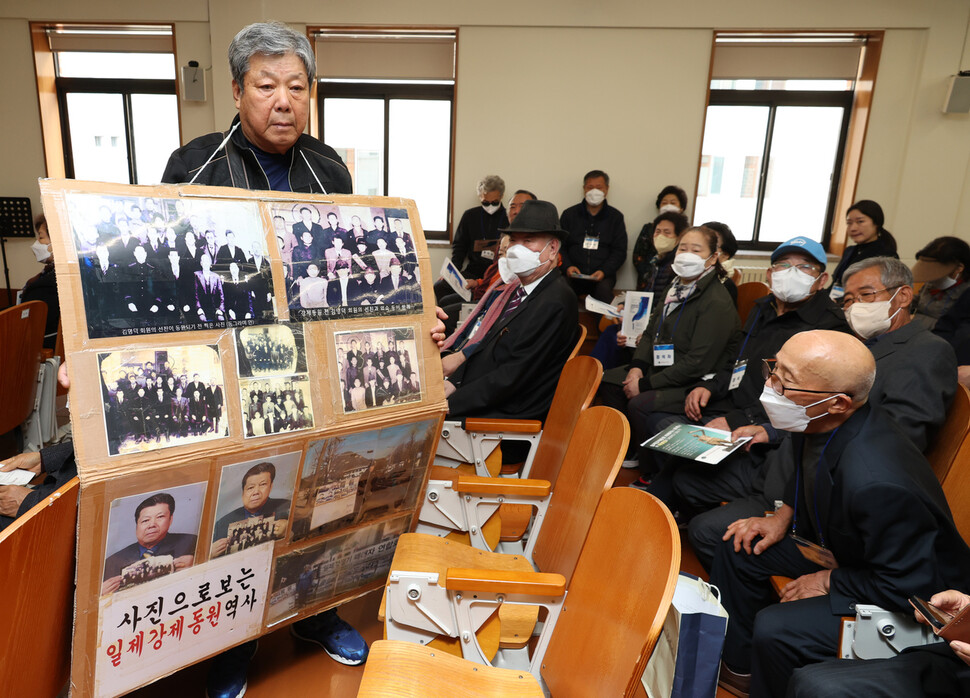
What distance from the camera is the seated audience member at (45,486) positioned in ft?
4.16

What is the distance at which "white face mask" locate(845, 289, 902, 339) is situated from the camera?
88.3 inches

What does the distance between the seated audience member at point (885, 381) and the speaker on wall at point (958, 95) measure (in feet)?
15.5

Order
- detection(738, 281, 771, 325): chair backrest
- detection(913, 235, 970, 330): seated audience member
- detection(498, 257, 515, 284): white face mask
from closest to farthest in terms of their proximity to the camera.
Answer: detection(498, 257, 515, 284): white face mask → detection(913, 235, 970, 330): seated audience member → detection(738, 281, 771, 325): chair backrest

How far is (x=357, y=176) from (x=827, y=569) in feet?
20.9

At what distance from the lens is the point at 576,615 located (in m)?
1.20

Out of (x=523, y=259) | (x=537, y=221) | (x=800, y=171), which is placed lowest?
(x=523, y=259)

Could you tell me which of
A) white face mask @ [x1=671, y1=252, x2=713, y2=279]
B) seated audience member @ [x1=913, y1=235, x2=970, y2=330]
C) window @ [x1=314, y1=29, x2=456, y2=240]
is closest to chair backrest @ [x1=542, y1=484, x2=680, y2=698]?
white face mask @ [x1=671, y1=252, x2=713, y2=279]

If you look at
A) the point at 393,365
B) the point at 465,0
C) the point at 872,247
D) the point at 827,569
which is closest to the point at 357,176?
the point at 465,0

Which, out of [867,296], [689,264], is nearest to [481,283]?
[689,264]

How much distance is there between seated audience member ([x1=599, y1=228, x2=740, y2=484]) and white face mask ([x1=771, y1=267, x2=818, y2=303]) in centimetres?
41

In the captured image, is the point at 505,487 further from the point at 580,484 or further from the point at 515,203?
the point at 515,203

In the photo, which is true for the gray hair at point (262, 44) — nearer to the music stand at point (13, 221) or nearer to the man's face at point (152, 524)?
the man's face at point (152, 524)

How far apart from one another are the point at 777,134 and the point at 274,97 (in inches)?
250

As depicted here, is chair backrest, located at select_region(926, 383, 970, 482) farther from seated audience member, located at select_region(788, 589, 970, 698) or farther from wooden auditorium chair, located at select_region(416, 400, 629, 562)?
wooden auditorium chair, located at select_region(416, 400, 629, 562)
